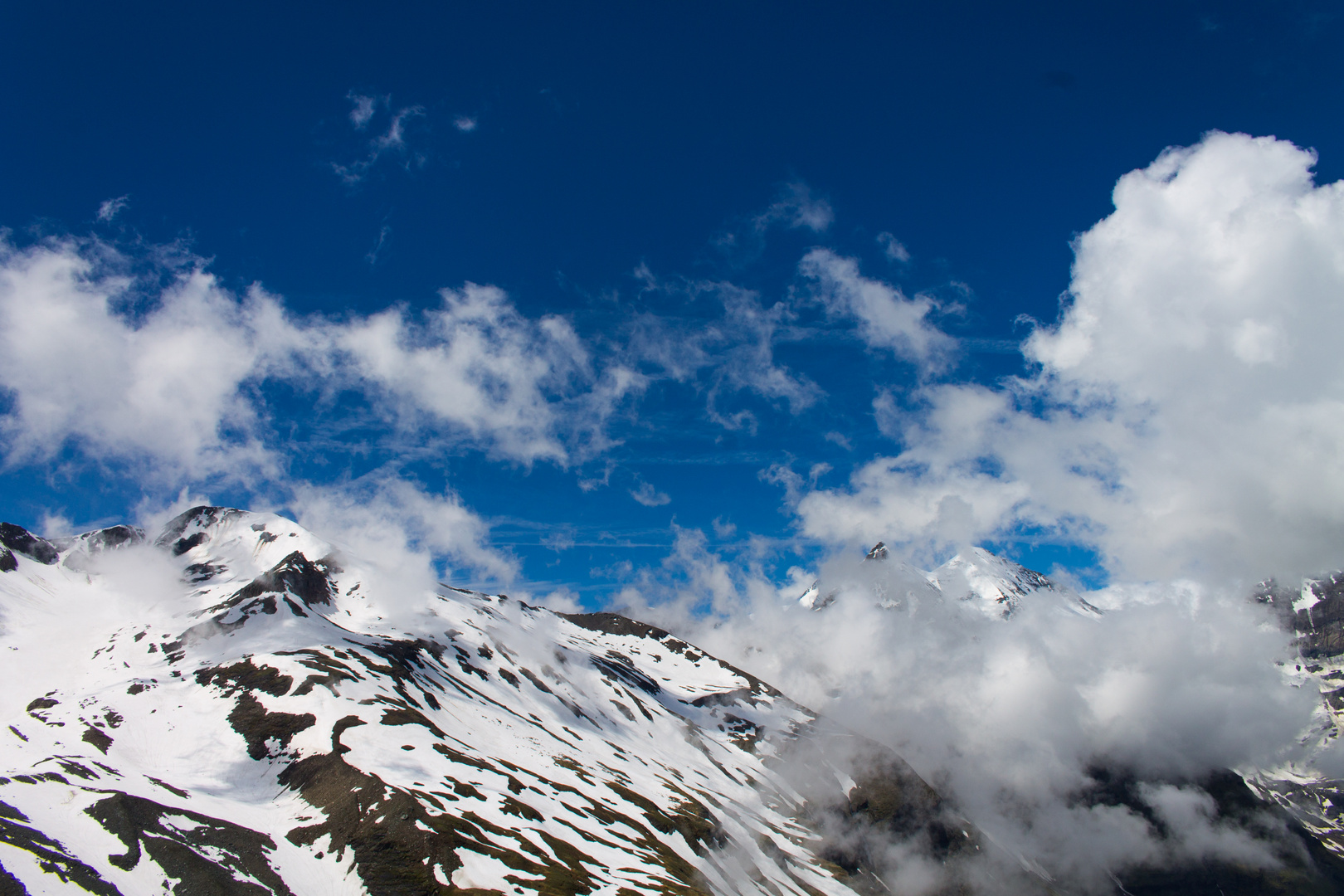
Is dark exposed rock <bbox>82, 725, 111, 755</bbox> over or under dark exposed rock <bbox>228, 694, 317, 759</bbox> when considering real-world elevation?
under

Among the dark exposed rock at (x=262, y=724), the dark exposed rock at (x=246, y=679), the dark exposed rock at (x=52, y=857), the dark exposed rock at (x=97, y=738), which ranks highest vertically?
the dark exposed rock at (x=246, y=679)

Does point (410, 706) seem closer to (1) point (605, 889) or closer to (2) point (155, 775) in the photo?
(2) point (155, 775)

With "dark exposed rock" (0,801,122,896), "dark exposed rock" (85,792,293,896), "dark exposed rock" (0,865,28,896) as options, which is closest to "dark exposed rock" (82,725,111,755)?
"dark exposed rock" (85,792,293,896)

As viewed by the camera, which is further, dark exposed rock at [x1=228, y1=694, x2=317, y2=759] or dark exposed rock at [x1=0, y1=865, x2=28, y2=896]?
dark exposed rock at [x1=228, y1=694, x2=317, y2=759]

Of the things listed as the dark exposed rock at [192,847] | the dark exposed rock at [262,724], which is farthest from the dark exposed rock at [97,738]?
the dark exposed rock at [192,847]

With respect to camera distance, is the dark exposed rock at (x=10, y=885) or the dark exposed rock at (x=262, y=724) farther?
the dark exposed rock at (x=262, y=724)

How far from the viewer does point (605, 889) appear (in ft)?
278

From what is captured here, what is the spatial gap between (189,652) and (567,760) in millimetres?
87304

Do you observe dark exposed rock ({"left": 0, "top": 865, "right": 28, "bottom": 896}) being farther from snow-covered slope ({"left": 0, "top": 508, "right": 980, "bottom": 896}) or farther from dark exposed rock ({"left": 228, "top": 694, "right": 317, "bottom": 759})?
dark exposed rock ({"left": 228, "top": 694, "right": 317, "bottom": 759})

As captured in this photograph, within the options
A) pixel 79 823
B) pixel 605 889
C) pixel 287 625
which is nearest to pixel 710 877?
pixel 605 889

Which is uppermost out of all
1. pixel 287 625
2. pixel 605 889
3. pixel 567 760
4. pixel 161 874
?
pixel 287 625

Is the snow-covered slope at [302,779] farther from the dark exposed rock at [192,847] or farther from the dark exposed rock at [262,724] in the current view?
the dark exposed rock at [262,724]

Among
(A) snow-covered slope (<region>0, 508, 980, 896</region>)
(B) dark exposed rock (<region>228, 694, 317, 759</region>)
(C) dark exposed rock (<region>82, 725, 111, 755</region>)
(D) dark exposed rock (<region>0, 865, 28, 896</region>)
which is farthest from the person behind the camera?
(B) dark exposed rock (<region>228, 694, 317, 759</region>)

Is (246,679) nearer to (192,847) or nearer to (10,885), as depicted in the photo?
(192,847)
